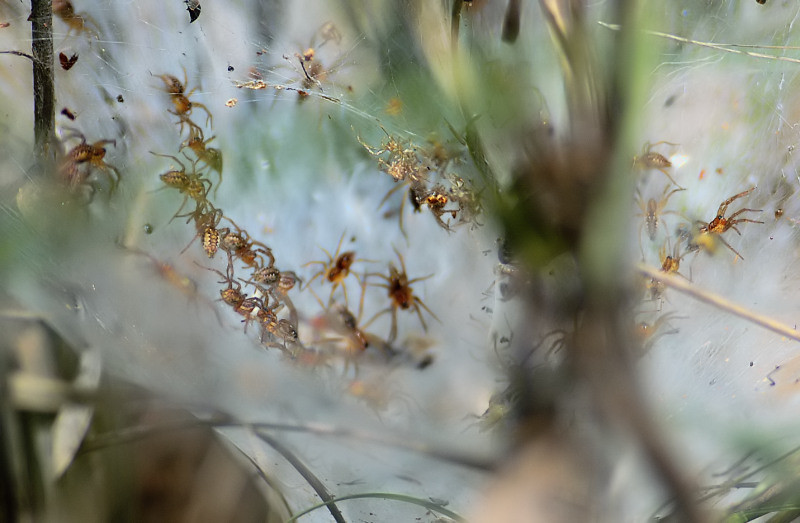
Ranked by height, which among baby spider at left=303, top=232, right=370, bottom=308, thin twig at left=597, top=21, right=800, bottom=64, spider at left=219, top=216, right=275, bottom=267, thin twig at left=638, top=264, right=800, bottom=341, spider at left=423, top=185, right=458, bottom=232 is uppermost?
thin twig at left=597, top=21, right=800, bottom=64

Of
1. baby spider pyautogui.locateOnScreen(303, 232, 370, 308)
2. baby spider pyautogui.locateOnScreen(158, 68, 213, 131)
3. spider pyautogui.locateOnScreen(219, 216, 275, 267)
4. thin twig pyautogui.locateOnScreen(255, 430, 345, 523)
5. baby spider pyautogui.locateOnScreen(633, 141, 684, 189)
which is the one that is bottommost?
thin twig pyautogui.locateOnScreen(255, 430, 345, 523)

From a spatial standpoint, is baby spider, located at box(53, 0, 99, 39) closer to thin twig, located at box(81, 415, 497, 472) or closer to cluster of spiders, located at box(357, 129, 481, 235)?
cluster of spiders, located at box(357, 129, 481, 235)

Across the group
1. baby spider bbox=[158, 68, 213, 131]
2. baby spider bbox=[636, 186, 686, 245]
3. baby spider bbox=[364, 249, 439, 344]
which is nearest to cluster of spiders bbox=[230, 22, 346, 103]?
baby spider bbox=[158, 68, 213, 131]

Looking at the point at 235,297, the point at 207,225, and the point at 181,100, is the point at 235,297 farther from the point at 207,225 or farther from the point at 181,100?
the point at 181,100

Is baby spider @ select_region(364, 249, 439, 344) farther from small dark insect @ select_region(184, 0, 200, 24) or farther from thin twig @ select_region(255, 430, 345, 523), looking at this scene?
small dark insect @ select_region(184, 0, 200, 24)

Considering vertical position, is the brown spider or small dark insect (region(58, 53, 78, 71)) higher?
small dark insect (region(58, 53, 78, 71))

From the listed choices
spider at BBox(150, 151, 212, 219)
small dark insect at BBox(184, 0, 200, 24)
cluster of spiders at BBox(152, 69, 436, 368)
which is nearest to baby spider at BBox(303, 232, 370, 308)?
cluster of spiders at BBox(152, 69, 436, 368)

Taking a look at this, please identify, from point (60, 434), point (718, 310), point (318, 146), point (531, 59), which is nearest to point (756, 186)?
point (718, 310)
